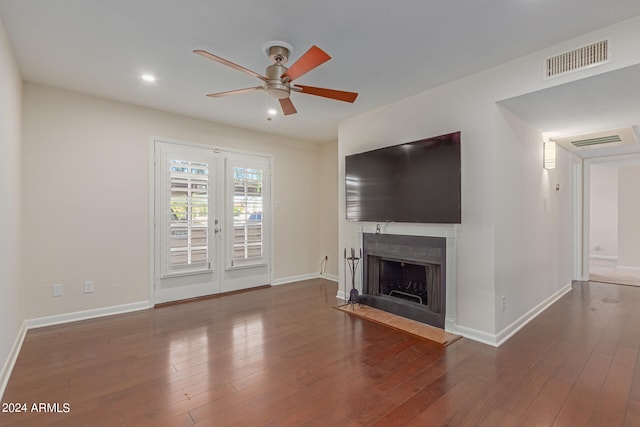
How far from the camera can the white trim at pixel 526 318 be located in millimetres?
2970

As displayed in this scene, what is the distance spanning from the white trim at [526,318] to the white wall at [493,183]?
0.03 metres

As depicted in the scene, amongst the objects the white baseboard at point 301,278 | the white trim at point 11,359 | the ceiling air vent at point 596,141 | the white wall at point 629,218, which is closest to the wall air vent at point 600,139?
the ceiling air vent at point 596,141

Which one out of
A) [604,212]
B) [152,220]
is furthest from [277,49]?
[604,212]

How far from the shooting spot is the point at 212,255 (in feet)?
15.2

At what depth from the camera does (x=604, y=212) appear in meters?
7.82

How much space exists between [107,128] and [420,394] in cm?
443

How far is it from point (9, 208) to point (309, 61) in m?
2.78

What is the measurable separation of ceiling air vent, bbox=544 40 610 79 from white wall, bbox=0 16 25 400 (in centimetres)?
431

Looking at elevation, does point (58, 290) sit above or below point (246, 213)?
A: below

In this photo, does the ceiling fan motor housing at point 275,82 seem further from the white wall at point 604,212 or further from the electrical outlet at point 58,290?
the white wall at point 604,212

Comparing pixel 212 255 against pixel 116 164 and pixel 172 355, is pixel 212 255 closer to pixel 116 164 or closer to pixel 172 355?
pixel 116 164

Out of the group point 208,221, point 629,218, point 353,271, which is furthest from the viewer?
point 629,218

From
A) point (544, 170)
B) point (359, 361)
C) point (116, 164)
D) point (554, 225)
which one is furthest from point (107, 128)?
point (554, 225)

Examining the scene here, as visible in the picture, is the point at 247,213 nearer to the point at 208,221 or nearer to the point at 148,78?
the point at 208,221
